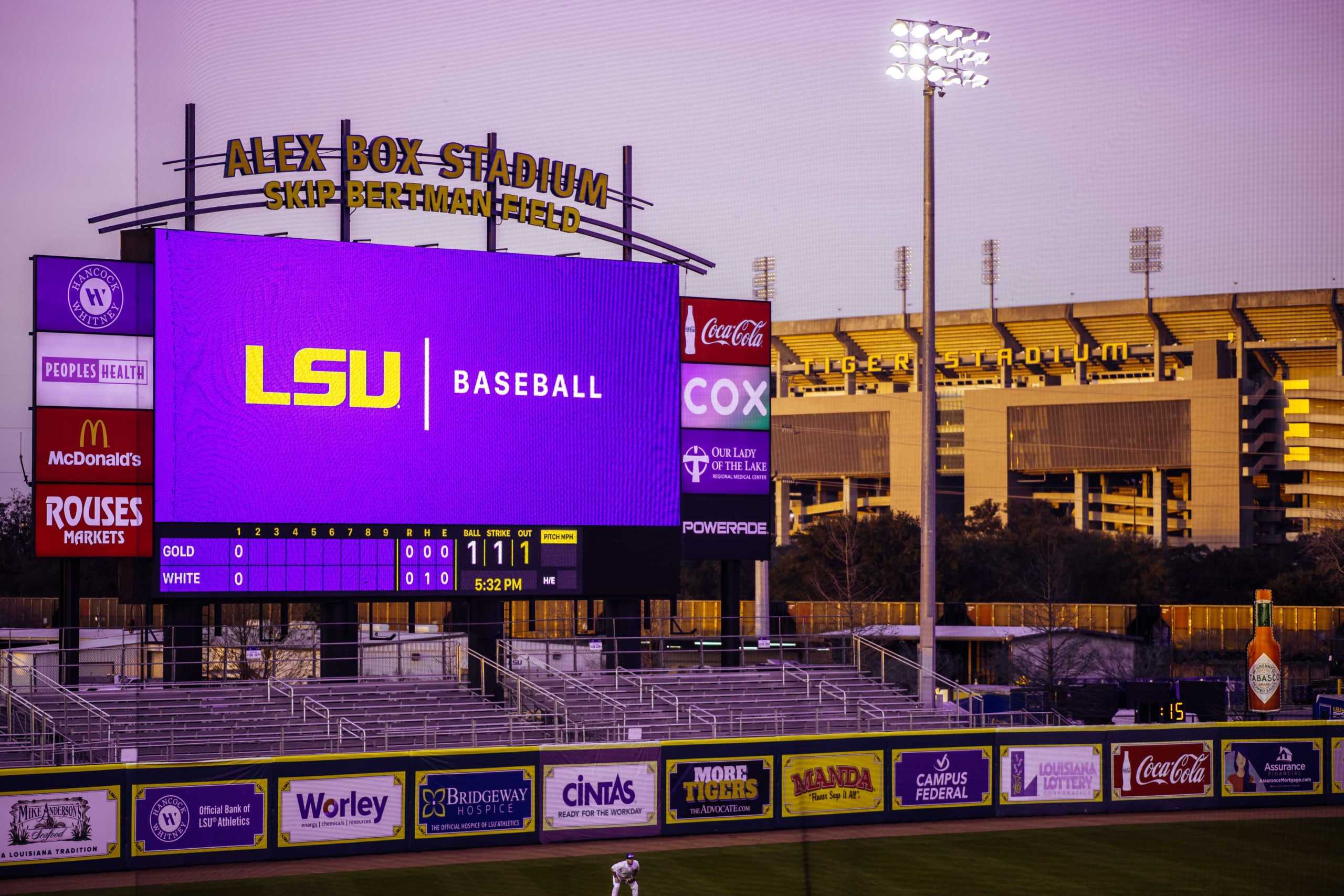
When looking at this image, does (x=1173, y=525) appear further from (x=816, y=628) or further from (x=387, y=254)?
(x=387, y=254)

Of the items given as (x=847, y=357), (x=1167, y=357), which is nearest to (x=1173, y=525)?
(x=1167, y=357)

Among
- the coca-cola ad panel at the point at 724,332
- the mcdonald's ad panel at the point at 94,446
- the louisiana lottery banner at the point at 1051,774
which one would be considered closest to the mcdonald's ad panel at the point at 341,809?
the mcdonald's ad panel at the point at 94,446

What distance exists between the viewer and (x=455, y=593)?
2103cm

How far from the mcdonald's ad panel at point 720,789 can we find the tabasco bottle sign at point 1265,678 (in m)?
10.4

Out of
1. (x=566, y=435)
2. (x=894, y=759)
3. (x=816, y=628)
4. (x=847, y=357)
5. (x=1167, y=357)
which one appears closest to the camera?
(x=894, y=759)

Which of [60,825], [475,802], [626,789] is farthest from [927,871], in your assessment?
[60,825]

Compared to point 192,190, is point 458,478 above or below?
below

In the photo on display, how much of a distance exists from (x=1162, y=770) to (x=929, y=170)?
9.63 meters

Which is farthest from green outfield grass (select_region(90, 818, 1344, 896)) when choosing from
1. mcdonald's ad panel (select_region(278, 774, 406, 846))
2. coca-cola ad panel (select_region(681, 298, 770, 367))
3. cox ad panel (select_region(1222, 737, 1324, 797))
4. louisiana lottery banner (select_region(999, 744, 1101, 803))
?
coca-cola ad panel (select_region(681, 298, 770, 367))

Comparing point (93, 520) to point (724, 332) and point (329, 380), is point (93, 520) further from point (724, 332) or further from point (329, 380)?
point (724, 332)

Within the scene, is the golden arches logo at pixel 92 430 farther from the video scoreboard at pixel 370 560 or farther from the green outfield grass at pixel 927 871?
the green outfield grass at pixel 927 871

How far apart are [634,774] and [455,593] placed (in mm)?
3850

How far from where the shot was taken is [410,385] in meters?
20.8

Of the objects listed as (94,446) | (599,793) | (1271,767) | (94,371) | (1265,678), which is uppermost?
(94,371)
